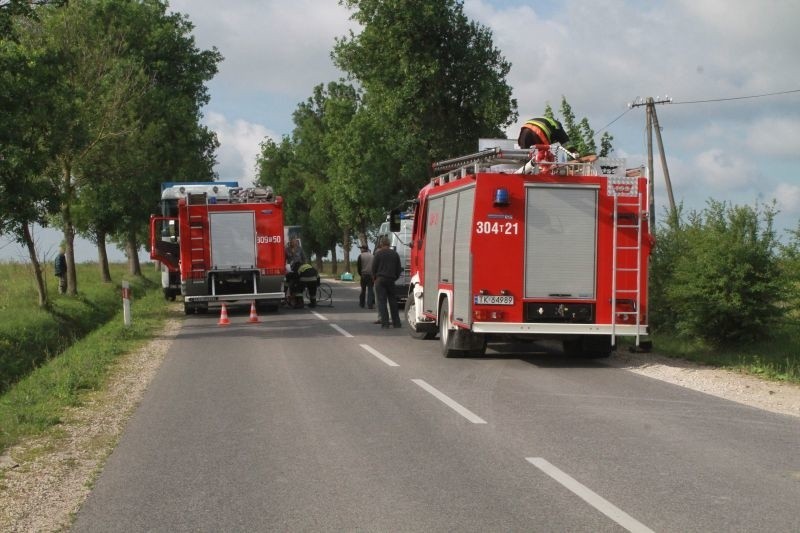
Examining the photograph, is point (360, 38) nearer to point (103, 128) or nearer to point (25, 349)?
point (103, 128)

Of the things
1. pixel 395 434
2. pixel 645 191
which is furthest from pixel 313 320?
pixel 395 434

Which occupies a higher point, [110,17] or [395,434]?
[110,17]

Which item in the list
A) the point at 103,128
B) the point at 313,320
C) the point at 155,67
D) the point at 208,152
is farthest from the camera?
the point at 208,152

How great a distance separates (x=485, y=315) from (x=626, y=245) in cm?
228

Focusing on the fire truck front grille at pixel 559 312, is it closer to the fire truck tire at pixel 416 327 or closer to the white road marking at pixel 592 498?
the fire truck tire at pixel 416 327

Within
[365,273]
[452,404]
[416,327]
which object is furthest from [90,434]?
[365,273]

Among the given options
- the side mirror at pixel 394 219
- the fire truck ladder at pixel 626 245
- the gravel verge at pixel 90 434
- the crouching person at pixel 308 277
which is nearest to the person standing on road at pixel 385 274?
the side mirror at pixel 394 219

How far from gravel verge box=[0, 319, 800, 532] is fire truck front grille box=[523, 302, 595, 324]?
3.57 feet

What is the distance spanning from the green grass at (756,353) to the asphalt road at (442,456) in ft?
7.01

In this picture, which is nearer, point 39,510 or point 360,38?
point 39,510

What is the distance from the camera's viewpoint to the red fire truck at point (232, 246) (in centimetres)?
2528

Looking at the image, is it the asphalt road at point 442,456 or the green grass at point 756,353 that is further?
the green grass at point 756,353

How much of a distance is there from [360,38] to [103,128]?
13.2 meters

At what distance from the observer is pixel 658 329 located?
17859mm
